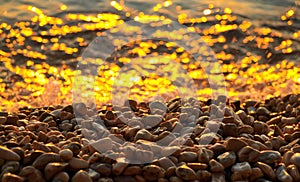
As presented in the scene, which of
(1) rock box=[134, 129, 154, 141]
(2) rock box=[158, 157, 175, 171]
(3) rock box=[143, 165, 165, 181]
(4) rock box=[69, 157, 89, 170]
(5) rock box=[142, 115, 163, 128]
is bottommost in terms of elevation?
(3) rock box=[143, 165, 165, 181]

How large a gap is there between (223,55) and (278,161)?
12.8 ft

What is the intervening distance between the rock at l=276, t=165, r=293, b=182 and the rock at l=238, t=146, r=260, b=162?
0.12 meters

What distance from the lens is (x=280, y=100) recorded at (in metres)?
3.75

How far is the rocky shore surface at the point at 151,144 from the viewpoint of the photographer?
2.24 metres

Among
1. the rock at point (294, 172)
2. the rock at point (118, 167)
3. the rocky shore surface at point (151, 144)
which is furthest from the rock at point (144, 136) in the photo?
the rock at point (294, 172)

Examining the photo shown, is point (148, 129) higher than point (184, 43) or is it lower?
lower

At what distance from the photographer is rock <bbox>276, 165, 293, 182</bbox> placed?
232cm

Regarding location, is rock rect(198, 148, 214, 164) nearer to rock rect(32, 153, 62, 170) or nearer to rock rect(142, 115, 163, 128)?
rock rect(142, 115, 163, 128)

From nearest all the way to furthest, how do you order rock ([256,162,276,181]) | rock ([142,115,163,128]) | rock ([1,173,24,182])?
rock ([1,173,24,182]) < rock ([256,162,276,181]) < rock ([142,115,163,128])

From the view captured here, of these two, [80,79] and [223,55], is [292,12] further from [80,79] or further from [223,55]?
[80,79]

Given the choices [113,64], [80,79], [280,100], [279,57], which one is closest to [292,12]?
[279,57]

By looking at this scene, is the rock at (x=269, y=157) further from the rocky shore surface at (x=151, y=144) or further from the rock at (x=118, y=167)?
the rock at (x=118, y=167)

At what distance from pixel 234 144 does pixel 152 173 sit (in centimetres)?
43

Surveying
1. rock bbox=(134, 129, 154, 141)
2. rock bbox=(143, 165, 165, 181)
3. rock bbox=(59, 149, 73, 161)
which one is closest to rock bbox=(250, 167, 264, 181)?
rock bbox=(143, 165, 165, 181)
